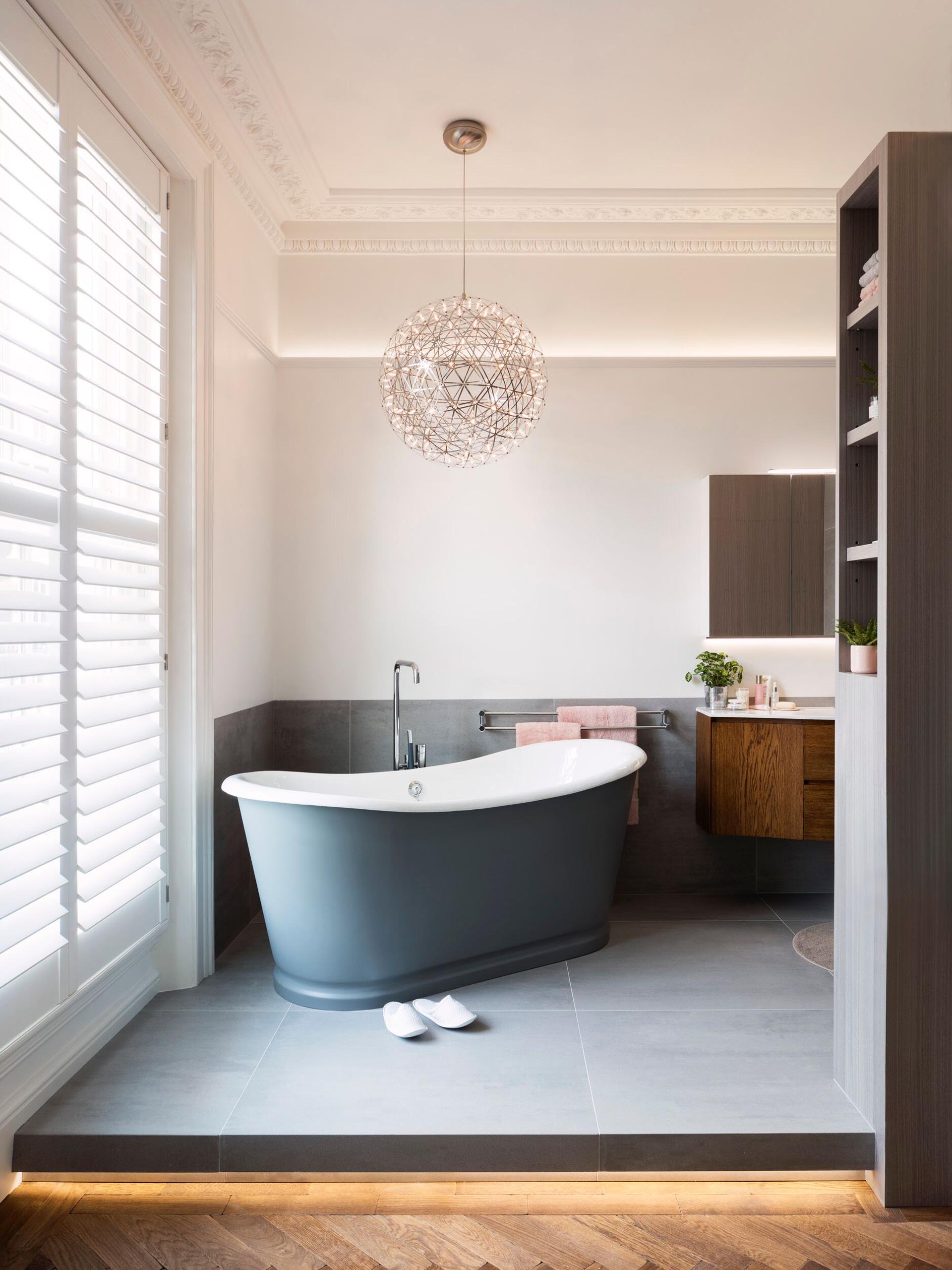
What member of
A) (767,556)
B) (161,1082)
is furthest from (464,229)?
(161,1082)

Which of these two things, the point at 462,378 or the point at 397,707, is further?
the point at 397,707

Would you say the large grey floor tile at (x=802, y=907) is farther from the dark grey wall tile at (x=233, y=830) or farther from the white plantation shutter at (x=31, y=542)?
the white plantation shutter at (x=31, y=542)

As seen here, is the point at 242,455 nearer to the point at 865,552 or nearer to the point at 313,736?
the point at 313,736

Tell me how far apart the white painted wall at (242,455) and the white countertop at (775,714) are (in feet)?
6.43

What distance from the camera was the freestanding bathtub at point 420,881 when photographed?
255 cm

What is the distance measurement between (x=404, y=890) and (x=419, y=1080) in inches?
22.1

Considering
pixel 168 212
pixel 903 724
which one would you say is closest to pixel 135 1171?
pixel 903 724

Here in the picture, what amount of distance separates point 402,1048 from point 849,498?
75.7 inches

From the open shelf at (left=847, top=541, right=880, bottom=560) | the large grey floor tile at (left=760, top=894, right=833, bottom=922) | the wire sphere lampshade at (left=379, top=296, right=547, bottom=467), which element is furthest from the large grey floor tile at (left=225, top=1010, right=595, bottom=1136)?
the wire sphere lampshade at (left=379, top=296, right=547, bottom=467)

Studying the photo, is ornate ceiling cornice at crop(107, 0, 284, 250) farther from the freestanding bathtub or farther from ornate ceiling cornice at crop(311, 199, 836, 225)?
the freestanding bathtub

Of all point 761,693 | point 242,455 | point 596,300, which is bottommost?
point 761,693

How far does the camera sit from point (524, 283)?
3.87 metres

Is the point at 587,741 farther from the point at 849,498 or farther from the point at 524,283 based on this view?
the point at 524,283

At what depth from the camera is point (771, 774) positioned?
352 cm
